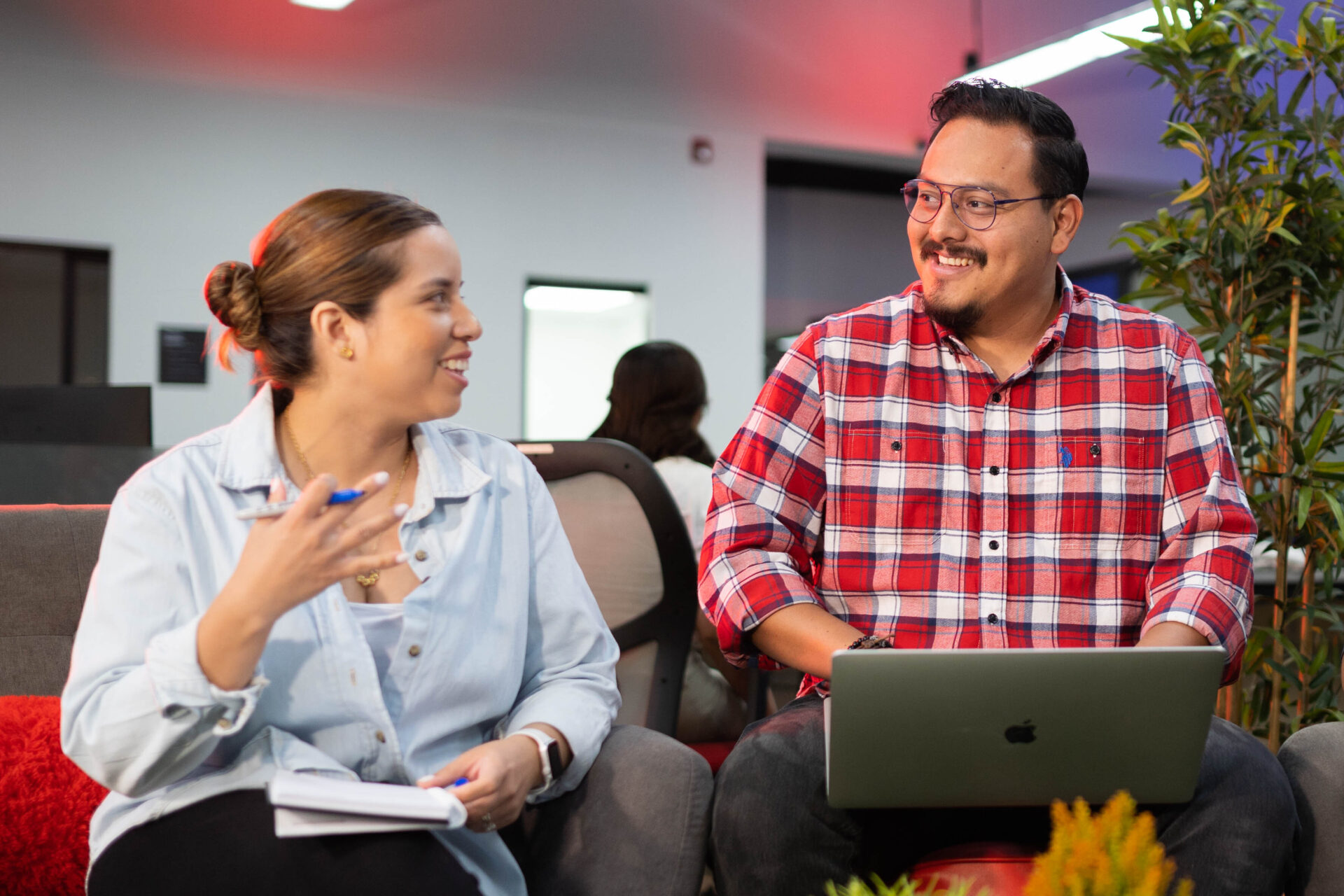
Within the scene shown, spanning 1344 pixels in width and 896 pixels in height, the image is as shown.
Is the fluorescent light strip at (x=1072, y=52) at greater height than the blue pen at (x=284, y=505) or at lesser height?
greater

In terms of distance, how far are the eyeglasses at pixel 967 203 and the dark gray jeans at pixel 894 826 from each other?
2.64 feet

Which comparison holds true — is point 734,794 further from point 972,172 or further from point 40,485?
point 40,485

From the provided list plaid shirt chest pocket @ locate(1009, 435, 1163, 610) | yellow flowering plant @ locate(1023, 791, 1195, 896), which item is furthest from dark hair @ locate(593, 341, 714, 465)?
yellow flowering plant @ locate(1023, 791, 1195, 896)

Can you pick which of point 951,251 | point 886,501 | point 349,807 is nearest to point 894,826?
point 886,501

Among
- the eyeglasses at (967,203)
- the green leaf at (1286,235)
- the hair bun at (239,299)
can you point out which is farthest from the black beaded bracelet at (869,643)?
the green leaf at (1286,235)

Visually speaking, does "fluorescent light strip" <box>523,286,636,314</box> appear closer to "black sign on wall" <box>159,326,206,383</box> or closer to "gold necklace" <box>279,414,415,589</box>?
"black sign on wall" <box>159,326,206,383</box>

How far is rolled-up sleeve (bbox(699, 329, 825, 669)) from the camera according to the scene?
1636 mm

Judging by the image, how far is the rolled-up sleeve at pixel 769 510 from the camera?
64.4 inches

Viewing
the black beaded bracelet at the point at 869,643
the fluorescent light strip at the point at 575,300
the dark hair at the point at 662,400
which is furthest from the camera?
the fluorescent light strip at the point at 575,300

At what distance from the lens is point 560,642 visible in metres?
1.50

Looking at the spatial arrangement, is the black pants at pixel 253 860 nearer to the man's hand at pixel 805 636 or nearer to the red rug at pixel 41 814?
the red rug at pixel 41 814

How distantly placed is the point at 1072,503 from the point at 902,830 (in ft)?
1.79

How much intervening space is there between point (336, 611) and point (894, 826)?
773 millimetres

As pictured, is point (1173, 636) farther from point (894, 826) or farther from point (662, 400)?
point (662, 400)
